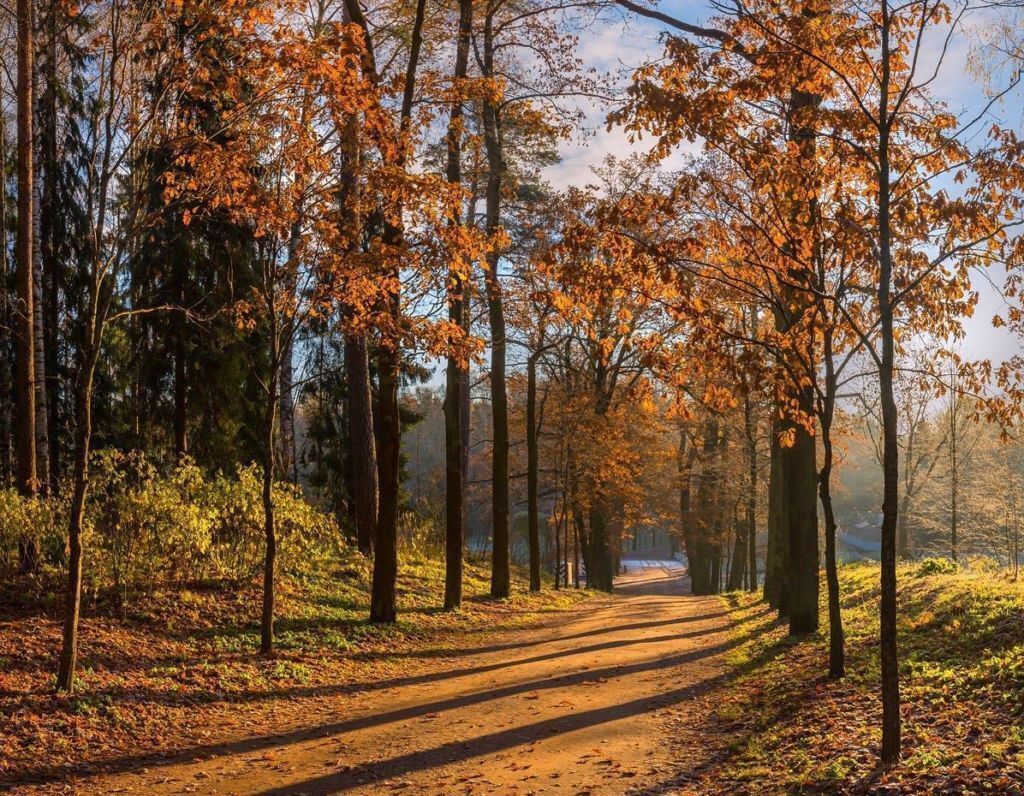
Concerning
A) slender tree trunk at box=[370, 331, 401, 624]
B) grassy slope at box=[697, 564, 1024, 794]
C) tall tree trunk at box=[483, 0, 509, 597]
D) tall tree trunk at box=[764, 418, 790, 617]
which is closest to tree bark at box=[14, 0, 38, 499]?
slender tree trunk at box=[370, 331, 401, 624]

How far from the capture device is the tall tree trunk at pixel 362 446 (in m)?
15.3

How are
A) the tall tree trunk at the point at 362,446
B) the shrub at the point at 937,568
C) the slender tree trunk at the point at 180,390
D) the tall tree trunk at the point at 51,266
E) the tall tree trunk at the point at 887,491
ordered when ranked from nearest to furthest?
the tall tree trunk at the point at 887,491 < the shrub at the point at 937,568 < the tall tree trunk at the point at 362,446 < the tall tree trunk at the point at 51,266 < the slender tree trunk at the point at 180,390

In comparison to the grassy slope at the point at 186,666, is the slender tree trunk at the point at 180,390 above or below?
above

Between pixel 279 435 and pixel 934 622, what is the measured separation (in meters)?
14.1

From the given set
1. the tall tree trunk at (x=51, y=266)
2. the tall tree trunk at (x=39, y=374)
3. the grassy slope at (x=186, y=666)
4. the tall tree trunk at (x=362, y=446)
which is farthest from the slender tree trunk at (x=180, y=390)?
the grassy slope at (x=186, y=666)

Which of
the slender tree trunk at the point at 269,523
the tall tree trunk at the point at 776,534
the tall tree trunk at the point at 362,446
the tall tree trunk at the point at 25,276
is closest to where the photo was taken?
the slender tree trunk at the point at 269,523

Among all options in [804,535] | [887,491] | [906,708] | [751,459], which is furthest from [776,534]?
[887,491]

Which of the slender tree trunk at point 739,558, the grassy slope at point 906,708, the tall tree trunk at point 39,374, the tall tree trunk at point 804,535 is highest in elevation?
the tall tree trunk at point 39,374

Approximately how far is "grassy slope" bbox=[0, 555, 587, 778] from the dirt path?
1.60 feet

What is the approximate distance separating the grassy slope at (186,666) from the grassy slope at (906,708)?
418 cm

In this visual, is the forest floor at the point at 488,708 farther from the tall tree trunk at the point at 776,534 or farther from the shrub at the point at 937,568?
the tall tree trunk at the point at 776,534

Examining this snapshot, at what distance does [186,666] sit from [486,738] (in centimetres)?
338

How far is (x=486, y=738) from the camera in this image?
6.88m

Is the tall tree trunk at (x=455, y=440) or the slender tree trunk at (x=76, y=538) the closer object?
the slender tree trunk at (x=76, y=538)
